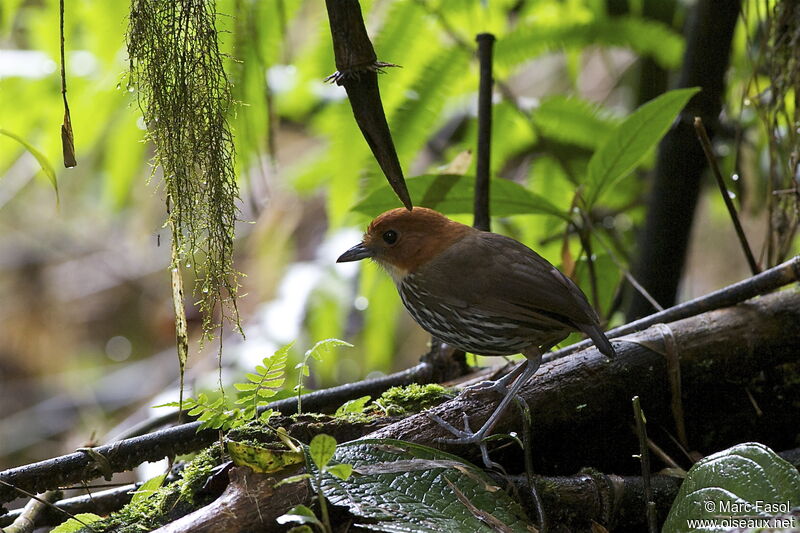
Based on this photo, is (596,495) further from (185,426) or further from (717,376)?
(185,426)

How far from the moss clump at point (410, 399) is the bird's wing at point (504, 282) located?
24cm

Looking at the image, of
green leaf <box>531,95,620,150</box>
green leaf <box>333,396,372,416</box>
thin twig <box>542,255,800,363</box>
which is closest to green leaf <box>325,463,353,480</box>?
green leaf <box>333,396,372,416</box>

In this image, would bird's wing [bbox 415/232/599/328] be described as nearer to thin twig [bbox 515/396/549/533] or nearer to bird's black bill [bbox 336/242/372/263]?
bird's black bill [bbox 336/242/372/263]

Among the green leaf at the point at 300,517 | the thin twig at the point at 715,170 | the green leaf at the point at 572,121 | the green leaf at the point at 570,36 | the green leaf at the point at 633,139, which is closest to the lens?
the green leaf at the point at 300,517

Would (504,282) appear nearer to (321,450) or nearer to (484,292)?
(484,292)

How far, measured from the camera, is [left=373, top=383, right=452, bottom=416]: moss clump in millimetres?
1969

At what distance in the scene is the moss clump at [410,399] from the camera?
6.46ft

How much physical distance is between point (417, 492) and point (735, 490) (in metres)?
0.59

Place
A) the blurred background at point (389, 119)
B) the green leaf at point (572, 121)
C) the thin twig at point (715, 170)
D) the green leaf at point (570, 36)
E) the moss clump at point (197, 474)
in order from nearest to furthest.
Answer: the moss clump at point (197, 474)
the thin twig at point (715, 170)
the blurred background at point (389, 119)
the green leaf at point (570, 36)
the green leaf at point (572, 121)

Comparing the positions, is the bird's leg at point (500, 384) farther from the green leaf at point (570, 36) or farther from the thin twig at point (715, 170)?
the green leaf at point (570, 36)

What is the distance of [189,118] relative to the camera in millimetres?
1559

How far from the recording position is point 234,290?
163 centimetres

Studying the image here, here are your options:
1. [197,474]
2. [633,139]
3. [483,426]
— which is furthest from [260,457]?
[633,139]

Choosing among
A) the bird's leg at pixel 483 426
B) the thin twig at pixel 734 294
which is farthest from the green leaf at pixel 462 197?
the bird's leg at pixel 483 426
